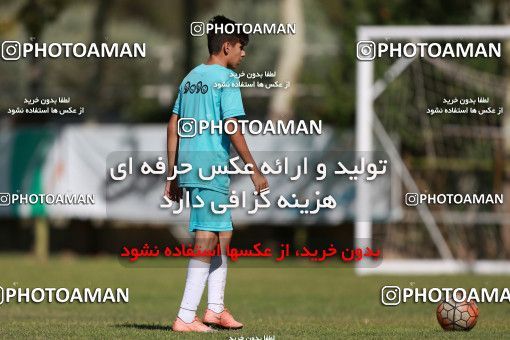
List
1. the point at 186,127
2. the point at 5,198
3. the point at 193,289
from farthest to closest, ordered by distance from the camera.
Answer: the point at 5,198 < the point at 186,127 < the point at 193,289

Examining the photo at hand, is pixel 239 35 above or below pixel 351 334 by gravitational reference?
above

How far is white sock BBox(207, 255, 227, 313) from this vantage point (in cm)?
1128

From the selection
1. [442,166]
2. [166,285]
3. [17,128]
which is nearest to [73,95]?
[17,128]

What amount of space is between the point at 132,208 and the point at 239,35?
1659cm

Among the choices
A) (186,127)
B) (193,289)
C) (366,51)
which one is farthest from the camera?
(366,51)

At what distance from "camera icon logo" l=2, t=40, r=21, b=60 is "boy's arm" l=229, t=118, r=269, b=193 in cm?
619

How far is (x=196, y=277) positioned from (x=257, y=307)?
490cm

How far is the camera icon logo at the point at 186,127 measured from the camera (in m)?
11.0

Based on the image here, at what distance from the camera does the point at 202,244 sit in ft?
36.0

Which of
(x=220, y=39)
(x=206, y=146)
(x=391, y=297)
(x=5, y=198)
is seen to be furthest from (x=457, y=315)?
(x=5, y=198)

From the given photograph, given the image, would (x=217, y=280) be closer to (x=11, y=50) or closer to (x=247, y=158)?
A: (x=247, y=158)

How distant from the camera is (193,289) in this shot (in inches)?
431

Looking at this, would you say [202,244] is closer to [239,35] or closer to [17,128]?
[239,35]

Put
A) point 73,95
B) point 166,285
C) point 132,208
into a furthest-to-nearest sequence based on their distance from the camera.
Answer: point 73,95
point 132,208
point 166,285
